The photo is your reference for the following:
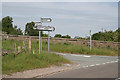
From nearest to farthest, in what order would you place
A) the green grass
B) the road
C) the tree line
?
the road
the green grass
the tree line

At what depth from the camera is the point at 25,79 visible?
33.3 feet

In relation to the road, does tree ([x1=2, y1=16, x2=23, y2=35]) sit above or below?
above

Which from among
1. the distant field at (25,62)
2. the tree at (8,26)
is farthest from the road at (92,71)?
the tree at (8,26)

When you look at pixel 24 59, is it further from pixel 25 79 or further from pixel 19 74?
pixel 25 79

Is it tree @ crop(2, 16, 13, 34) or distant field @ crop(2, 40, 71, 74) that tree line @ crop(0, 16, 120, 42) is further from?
distant field @ crop(2, 40, 71, 74)

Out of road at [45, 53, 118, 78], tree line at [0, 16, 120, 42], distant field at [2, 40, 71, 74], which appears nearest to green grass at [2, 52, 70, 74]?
distant field at [2, 40, 71, 74]

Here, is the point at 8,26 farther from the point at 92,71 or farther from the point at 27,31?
the point at 92,71

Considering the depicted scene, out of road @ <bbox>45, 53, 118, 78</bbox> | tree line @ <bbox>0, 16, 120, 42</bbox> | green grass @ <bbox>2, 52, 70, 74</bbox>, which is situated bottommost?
road @ <bbox>45, 53, 118, 78</bbox>

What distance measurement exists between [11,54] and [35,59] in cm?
163

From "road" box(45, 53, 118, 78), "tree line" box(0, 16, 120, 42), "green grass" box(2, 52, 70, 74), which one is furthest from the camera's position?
"tree line" box(0, 16, 120, 42)

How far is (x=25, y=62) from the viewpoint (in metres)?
13.8

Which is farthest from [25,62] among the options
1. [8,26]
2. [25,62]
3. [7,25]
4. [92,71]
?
[8,26]

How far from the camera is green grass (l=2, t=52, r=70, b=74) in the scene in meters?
12.1

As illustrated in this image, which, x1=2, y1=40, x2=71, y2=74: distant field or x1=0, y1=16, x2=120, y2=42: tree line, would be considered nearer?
x1=2, y1=40, x2=71, y2=74: distant field
